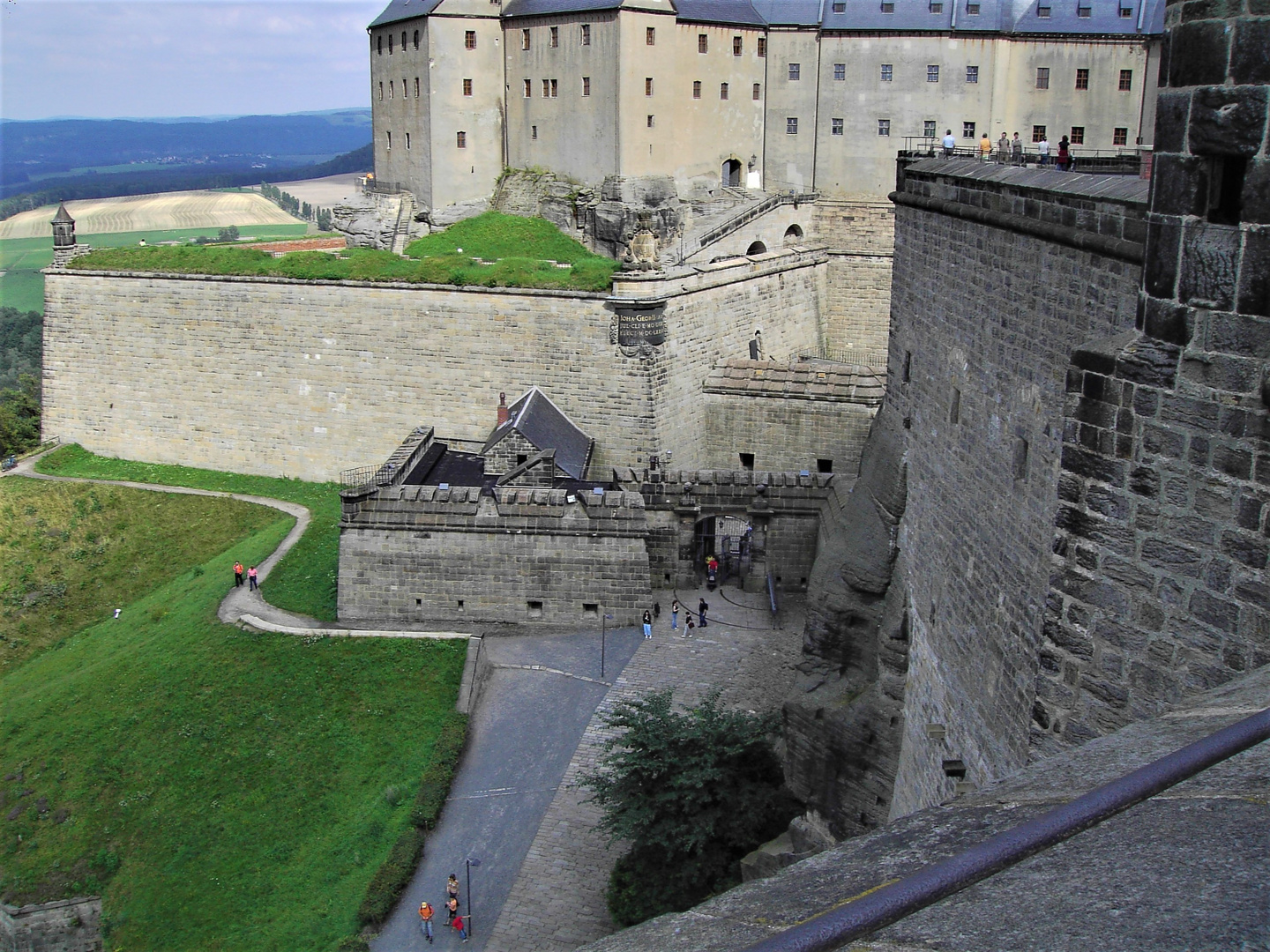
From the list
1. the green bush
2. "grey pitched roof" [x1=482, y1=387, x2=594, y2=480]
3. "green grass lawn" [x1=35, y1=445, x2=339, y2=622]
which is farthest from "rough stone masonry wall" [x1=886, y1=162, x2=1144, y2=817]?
"green grass lawn" [x1=35, y1=445, x2=339, y2=622]

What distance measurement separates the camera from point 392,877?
17469 mm

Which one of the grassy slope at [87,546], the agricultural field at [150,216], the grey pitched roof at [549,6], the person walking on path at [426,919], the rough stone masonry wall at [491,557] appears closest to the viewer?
the person walking on path at [426,919]

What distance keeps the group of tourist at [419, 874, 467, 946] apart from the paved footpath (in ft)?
1.56

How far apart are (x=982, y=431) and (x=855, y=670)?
5924 millimetres

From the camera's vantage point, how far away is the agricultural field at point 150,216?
560 ft

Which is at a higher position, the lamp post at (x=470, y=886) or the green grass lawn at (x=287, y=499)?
the green grass lawn at (x=287, y=499)

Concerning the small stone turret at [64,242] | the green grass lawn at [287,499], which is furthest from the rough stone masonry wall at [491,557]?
the small stone turret at [64,242]

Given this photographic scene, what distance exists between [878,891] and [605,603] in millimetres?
21901

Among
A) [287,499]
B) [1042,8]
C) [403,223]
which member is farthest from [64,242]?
[1042,8]

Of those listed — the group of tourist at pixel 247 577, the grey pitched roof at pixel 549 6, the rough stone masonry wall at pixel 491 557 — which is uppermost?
the grey pitched roof at pixel 549 6

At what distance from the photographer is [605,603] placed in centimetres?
2502

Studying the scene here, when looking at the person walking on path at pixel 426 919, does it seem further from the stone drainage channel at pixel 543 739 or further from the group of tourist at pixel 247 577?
the group of tourist at pixel 247 577

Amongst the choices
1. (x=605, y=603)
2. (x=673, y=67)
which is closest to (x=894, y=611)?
(x=605, y=603)

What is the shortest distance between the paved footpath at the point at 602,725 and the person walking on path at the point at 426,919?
863mm
